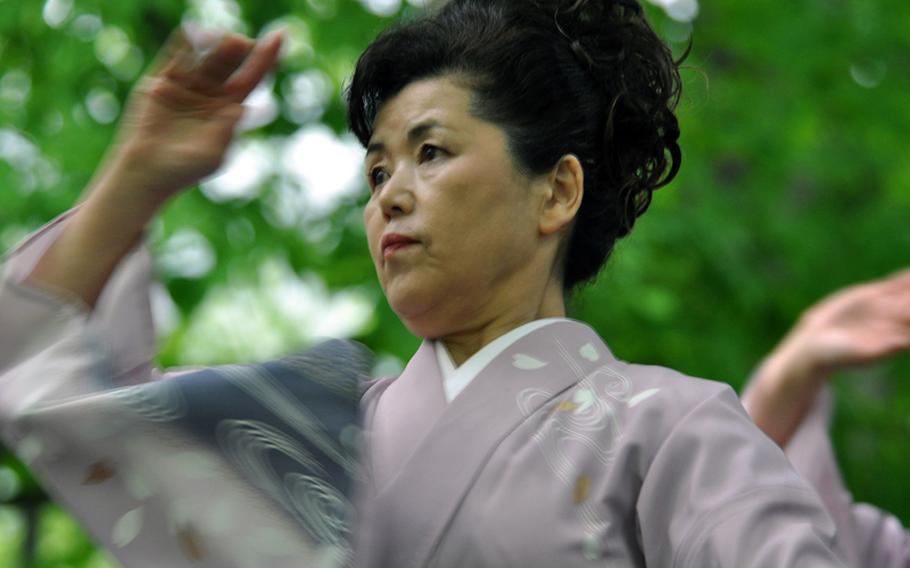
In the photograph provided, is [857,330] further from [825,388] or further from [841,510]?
[841,510]

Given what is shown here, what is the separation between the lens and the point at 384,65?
197 centimetres

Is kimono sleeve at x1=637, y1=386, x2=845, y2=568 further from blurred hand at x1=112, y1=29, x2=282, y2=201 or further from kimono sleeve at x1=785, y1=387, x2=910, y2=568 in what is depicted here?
kimono sleeve at x1=785, y1=387, x2=910, y2=568

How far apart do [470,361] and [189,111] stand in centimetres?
52

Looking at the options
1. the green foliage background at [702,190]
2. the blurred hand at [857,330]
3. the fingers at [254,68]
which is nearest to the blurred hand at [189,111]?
the fingers at [254,68]

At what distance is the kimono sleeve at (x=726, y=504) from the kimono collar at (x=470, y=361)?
11.6 inches

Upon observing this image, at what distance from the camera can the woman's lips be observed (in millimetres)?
1822

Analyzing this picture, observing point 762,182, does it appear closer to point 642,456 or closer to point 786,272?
point 786,272

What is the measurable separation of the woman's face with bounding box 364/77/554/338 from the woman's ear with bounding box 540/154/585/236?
2 centimetres

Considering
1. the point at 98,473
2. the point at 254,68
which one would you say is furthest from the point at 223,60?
the point at 98,473

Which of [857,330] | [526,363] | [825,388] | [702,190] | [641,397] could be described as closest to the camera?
[641,397]

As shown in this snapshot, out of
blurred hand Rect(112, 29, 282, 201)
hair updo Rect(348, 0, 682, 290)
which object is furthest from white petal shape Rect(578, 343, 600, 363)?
blurred hand Rect(112, 29, 282, 201)

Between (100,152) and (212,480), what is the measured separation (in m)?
2.41

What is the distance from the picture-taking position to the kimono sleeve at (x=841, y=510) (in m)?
2.68

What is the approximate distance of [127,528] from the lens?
158 cm
